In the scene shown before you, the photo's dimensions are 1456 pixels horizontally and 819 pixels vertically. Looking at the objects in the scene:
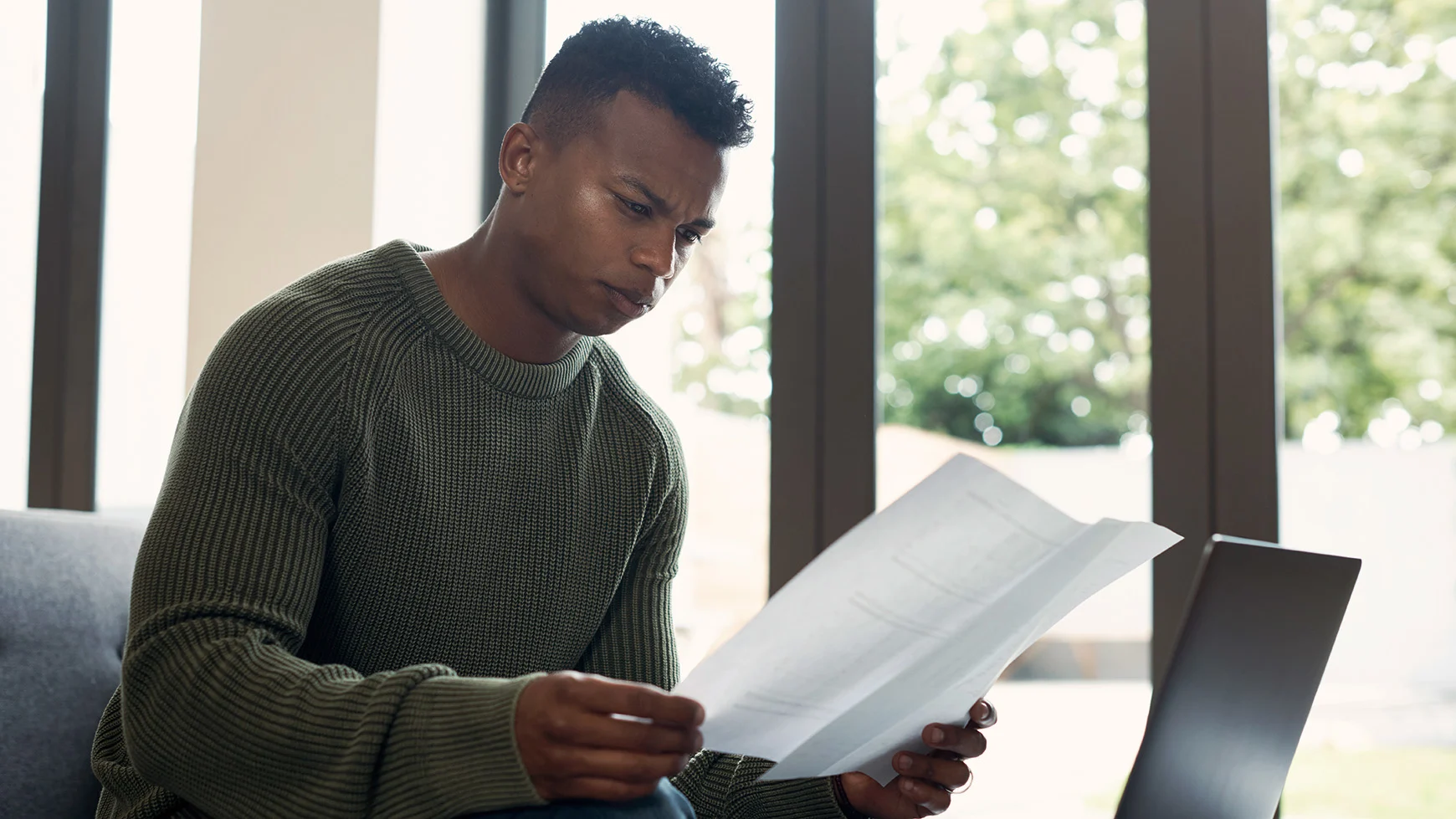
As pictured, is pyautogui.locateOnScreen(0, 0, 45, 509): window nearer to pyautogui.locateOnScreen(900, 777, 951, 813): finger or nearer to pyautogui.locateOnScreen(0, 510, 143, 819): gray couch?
pyautogui.locateOnScreen(0, 510, 143, 819): gray couch

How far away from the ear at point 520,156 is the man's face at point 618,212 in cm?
3

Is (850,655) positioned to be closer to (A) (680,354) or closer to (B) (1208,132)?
(B) (1208,132)

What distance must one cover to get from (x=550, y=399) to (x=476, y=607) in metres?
0.22

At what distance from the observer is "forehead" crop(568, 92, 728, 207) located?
112cm

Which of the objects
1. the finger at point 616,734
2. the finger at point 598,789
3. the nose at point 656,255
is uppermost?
the nose at point 656,255

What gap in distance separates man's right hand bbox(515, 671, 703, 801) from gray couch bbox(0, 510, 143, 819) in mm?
722

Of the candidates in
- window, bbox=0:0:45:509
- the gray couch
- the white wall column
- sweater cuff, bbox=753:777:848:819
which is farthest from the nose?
window, bbox=0:0:45:509

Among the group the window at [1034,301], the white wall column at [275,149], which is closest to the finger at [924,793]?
the window at [1034,301]

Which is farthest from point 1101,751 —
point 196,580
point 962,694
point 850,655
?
point 196,580

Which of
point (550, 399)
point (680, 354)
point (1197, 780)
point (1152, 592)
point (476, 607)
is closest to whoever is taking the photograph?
point (1197, 780)

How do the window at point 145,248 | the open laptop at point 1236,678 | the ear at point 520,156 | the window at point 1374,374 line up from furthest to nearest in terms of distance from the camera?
the window at point 145,248, the window at point 1374,374, the ear at point 520,156, the open laptop at point 1236,678

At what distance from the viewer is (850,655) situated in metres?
0.74

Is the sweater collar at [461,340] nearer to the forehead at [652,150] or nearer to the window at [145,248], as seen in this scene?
the forehead at [652,150]

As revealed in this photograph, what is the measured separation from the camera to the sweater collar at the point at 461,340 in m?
1.13
